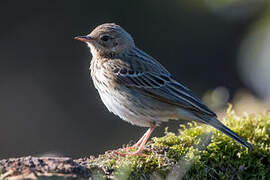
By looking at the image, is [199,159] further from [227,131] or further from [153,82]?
[153,82]

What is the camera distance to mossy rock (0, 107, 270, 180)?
16.4 ft

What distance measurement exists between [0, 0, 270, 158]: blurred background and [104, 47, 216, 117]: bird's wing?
5.07 m

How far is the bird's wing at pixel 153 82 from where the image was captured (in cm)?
661

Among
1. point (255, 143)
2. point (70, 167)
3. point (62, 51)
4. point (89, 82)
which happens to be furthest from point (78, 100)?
point (70, 167)

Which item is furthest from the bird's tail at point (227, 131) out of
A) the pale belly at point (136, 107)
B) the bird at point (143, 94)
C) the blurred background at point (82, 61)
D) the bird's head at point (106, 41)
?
the blurred background at point (82, 61)

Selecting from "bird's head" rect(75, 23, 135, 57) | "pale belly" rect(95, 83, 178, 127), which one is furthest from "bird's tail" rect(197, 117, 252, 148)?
"bird's head" rect(75, 23, 135, 57)

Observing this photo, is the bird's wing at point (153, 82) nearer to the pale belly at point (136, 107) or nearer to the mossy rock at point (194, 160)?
the pale belly at point (136, 107)

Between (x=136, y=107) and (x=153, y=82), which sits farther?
(x=153, y=82)

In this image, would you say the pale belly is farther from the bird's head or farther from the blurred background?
the blurred background

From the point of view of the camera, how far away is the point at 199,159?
550cm

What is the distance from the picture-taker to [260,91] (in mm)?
10852

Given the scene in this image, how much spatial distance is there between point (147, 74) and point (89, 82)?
7.08 metres

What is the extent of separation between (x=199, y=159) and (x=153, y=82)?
182cm

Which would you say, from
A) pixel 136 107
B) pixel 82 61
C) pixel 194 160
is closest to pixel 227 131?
pixel 194 160
